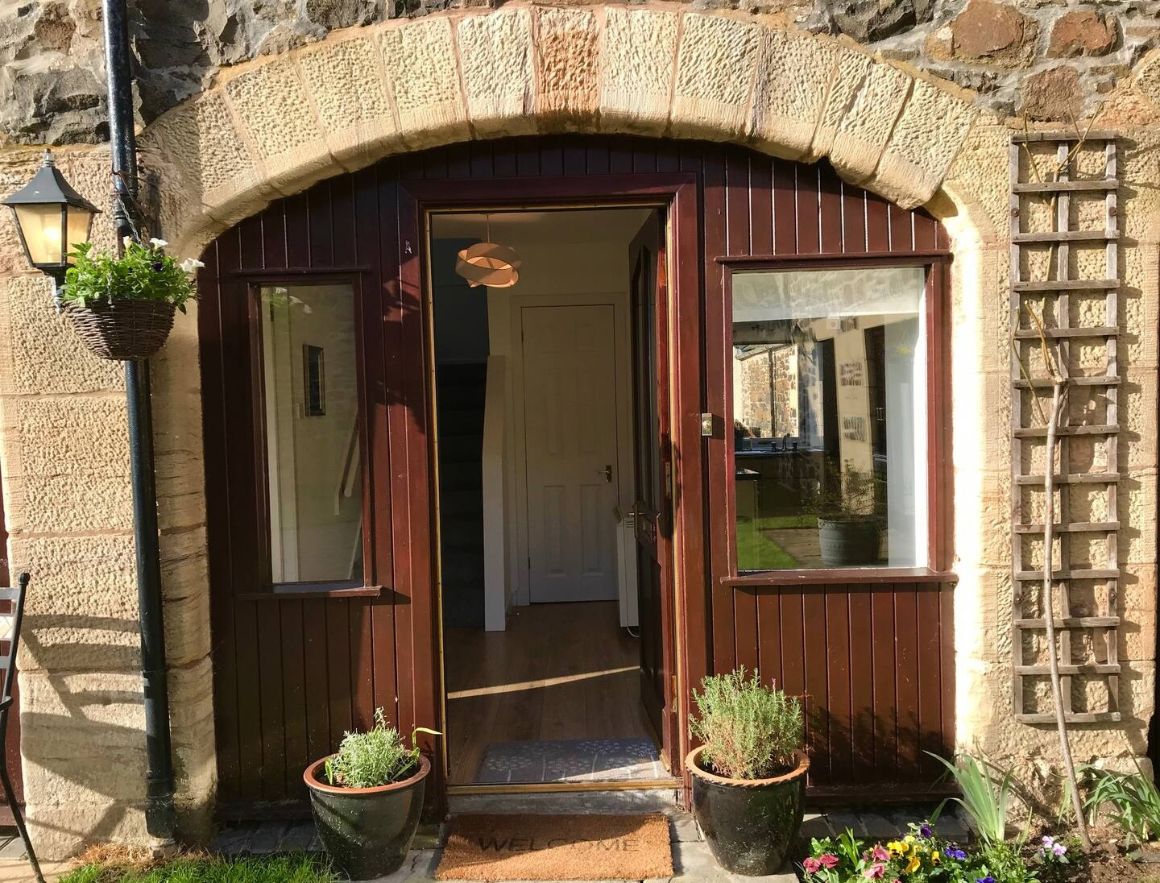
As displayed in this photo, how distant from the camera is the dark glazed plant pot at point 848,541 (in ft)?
11.0

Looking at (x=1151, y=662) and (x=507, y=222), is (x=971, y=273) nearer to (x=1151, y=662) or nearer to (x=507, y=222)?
(x=1151, y=662)

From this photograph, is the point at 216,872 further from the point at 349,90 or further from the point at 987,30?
the point at 987,30

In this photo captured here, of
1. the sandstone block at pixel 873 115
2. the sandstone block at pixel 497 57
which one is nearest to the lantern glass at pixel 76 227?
the sandstone block at pixel 497 57

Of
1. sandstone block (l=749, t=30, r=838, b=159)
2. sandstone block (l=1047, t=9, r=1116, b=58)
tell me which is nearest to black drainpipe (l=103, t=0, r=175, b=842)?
sandstone block (l=749, t=30, r=838, b=159)

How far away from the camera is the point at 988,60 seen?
10.1 feet

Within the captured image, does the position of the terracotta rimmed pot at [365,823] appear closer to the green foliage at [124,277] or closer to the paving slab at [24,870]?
the paving slab at [24,870]

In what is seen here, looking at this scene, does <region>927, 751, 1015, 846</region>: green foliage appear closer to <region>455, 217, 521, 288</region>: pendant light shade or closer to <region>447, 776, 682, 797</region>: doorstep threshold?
<region>447, 776, 682, 797</region>: doorstep threshold

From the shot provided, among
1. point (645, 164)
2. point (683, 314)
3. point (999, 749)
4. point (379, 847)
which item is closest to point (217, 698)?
point (379, 847)

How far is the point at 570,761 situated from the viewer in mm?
3654

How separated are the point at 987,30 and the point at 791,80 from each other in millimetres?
711

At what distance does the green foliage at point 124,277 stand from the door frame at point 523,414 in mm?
3625

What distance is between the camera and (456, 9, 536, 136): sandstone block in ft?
9.84

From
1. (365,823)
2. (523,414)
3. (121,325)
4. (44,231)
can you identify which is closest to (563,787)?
(365,823)

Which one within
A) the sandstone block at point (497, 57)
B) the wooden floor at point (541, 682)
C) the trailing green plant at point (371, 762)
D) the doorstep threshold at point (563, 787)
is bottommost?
the doorstep threshold at point (563, 787)
